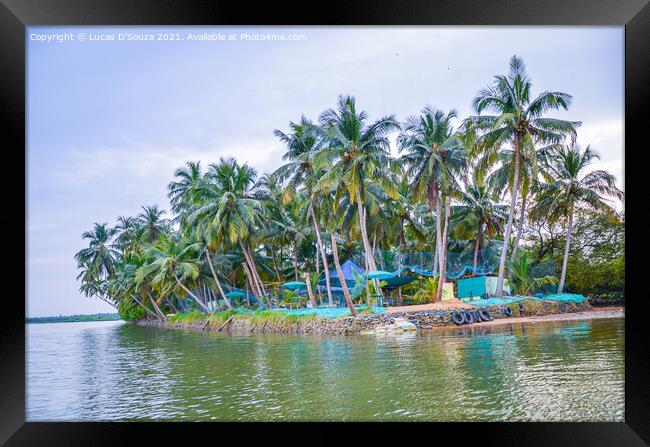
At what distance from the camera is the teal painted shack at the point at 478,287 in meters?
13.1

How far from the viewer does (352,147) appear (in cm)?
1125

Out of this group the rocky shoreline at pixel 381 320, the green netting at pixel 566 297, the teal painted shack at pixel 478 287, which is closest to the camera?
the rocky shoreline at pixel 381 320

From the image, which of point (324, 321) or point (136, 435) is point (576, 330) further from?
point (136, 435)

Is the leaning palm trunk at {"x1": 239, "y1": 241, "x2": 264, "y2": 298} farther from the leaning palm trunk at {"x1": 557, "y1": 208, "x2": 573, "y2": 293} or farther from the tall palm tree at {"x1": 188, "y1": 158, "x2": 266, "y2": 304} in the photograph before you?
the leaning palm trunk at {"x1": 557, "y1": 208, "x2": 573, "y2": 293}

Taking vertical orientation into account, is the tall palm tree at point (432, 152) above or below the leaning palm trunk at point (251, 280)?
above

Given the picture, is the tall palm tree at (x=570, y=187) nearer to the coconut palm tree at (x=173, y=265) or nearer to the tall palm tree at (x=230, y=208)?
the tall palm tree at (x=230, y=208)

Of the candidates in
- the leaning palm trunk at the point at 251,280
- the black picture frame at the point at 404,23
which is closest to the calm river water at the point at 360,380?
the black picture frame at the point at 404,23

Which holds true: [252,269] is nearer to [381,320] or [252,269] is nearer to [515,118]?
[381,320]

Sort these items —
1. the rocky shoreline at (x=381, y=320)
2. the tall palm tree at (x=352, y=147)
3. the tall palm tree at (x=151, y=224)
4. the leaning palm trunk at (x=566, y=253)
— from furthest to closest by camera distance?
the tall palm tree at (x=151, y=224)
the leaning palm trunk at (x=566, y=253)
the tall palm tree at (x=352, y=147)
the rocky shoreline at (x=381, y=320)

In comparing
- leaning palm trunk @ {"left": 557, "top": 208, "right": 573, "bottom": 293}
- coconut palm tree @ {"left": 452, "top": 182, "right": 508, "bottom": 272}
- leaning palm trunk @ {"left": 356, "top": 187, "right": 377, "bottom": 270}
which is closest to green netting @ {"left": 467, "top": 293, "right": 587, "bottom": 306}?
leaning palm trunk @ {"left": 557, "top": 208, "right": 573, "bottom": 293}

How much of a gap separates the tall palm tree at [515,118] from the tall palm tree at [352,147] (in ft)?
6.98

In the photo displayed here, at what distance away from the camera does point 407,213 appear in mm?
15305

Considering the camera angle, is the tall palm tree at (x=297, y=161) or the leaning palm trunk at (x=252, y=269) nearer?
the tall palm tree at (x=297, y=161)

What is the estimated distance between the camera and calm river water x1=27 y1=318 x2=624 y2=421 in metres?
4.65
